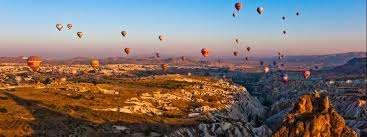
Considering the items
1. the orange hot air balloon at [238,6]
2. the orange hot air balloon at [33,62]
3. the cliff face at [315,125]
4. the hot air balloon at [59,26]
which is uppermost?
the orange hot air balloon at [238,6]

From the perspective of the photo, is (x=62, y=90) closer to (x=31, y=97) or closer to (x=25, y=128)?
(x=31, y=97)

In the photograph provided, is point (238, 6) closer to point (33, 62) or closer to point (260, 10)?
point (260, 10)

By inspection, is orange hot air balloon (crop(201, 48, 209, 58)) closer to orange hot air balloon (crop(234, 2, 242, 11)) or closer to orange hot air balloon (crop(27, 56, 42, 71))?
orange hot air balloon (crop(234, 2, 242, 11))

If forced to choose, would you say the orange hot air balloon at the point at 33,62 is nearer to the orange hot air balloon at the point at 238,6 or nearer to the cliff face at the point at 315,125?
the orange hot air balloon at the point at 238,6

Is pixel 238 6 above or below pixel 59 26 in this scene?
above

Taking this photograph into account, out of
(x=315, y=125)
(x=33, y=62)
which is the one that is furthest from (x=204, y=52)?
(x=315, y=125)

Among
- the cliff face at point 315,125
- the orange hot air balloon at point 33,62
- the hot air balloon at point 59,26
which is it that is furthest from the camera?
the hot air balloon at point 59,26

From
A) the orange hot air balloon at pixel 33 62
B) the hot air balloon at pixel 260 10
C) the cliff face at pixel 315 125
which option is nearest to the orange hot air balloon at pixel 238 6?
the hot air balloon at pixel 260 10

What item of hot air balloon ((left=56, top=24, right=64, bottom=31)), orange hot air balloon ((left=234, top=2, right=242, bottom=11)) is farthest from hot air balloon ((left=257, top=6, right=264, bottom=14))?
hot air balloon ((left=56, top=24, right=64, bottom=31))

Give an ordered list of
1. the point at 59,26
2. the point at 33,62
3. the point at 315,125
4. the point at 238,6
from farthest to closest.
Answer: the point at 59,26 < the point at 238,6 < the point at 33,62 < the point at 315,125

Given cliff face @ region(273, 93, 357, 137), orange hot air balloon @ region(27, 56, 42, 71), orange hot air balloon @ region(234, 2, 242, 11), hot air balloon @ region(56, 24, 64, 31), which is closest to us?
cliff face @ region(273, 93, 357, 137)

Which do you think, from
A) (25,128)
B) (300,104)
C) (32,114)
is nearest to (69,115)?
(32,114)

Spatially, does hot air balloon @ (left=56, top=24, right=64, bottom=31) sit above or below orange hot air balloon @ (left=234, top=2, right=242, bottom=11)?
below
